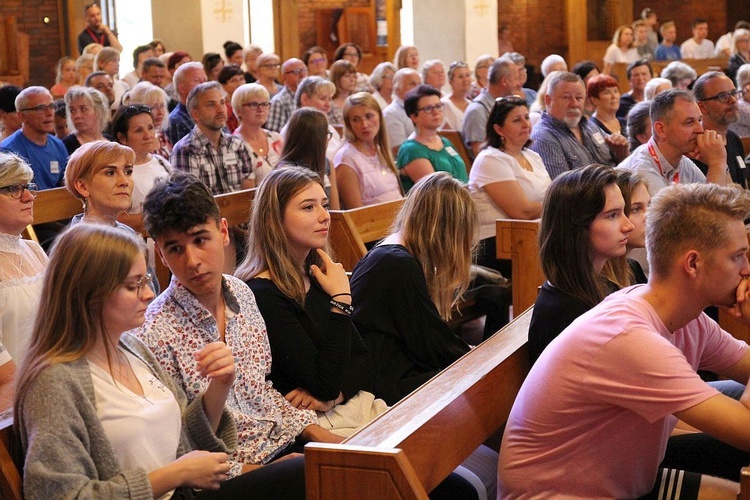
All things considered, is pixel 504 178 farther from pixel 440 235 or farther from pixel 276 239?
pixel 276 239

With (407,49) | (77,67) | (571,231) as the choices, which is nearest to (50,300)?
(571,231)

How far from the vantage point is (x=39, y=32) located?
12.7 metres

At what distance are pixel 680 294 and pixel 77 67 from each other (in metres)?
8.47

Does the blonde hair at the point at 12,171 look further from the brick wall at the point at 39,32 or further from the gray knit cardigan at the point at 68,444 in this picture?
the brick wall at the point at 39,32

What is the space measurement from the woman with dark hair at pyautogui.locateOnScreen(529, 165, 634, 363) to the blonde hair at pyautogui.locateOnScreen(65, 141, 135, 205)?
1.59 meters

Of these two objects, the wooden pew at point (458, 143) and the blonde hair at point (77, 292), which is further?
the wooden pew at point (458, 143)

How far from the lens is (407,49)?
11.0 m

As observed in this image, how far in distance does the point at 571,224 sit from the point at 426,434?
0.98m

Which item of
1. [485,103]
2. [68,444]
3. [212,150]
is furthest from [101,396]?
[485,103]

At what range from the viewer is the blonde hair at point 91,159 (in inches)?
141

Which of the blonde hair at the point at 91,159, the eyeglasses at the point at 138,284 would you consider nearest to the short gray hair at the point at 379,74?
the blonde hair at the point at 91,159

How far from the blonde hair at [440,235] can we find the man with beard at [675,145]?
5.24 ft

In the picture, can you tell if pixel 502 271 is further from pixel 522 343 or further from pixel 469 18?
pixel 469 18

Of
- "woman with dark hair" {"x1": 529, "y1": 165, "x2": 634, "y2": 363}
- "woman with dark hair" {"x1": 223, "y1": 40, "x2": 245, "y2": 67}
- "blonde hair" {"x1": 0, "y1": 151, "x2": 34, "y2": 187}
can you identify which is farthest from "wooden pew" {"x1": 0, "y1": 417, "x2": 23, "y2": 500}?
"woman with dark hair" {"x1": 223, "y1": 40, "x2": 245, "y2": 67}
